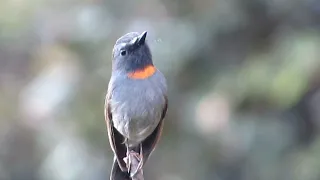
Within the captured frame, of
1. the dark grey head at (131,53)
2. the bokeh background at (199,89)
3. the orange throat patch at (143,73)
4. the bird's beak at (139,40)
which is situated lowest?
the bokeh background at (199,89)

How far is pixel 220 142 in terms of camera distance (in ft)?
20.3

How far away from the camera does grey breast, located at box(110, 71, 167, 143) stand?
12.0 ft

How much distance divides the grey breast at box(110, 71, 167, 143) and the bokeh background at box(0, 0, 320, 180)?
6.13 ft

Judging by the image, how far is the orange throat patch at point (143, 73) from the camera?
3.68 m

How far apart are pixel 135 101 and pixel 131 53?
253mm

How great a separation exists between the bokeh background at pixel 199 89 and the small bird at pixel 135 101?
184cm

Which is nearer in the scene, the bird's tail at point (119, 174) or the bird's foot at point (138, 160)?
the bird's foot at point (138, 160)

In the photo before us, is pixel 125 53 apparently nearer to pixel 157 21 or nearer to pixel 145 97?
pixel 145 97

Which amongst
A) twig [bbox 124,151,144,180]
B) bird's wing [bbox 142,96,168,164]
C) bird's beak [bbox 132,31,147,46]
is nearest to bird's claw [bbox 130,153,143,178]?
twig [bbox 124,151,144,180]

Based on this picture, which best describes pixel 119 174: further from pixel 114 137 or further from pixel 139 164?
pixel 114 137

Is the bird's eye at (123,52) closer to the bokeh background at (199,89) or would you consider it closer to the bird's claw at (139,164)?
the bird's claw at (139,164)

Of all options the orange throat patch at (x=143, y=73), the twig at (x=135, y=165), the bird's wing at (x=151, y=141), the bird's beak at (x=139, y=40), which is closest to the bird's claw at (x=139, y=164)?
the twig at (x=135, y=165)

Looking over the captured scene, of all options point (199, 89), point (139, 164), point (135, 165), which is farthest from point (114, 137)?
point (199, 89)

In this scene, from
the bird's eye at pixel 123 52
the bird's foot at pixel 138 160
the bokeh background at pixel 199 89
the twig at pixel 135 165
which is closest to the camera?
the twig at pixel 135 165
